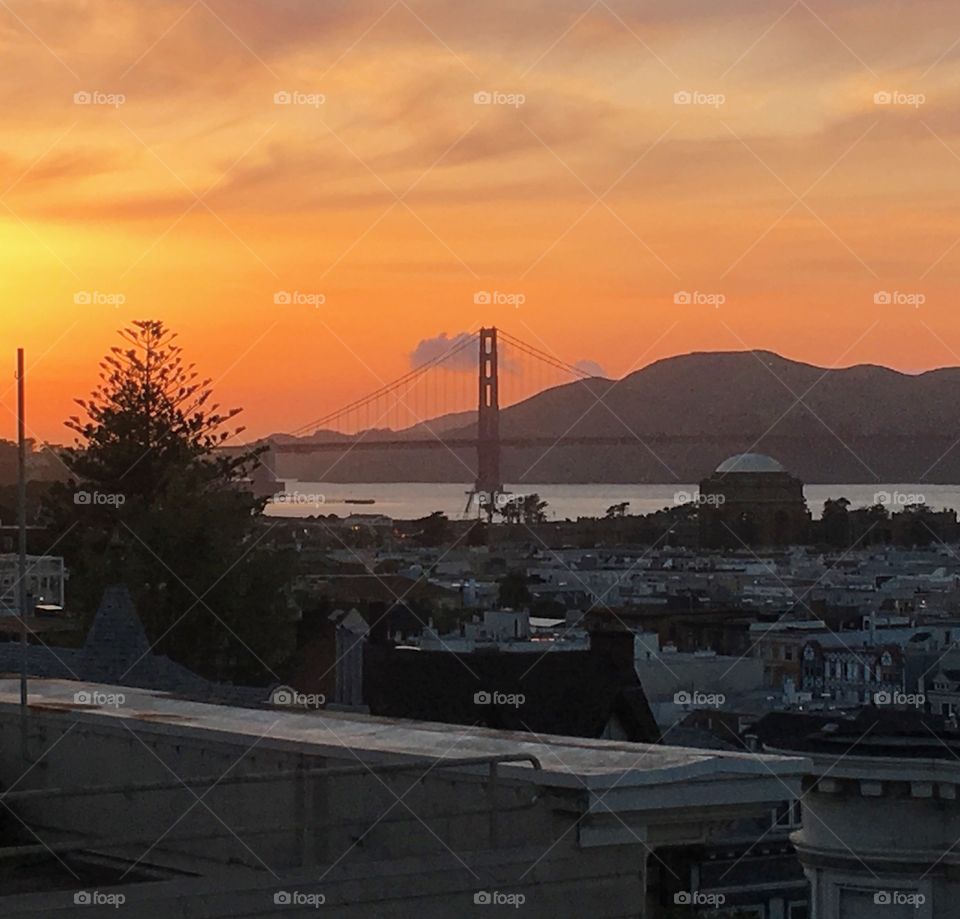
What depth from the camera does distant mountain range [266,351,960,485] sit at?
80438mm

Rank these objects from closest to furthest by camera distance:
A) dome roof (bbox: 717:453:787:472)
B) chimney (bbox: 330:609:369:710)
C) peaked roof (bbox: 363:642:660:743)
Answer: peaked roof (bbox: 363:642:660:743), chimney (bbox: 330:609:369:710), dome roof (bbox: 717:453:787:472)

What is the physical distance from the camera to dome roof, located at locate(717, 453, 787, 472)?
252 feet

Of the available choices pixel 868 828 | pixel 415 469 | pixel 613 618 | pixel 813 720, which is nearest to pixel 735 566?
pixel 613 618

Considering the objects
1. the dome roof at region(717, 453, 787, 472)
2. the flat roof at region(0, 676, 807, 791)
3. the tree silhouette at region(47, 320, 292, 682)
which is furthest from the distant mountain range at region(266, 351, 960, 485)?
the flat roof at region(0, 676, 807, 791)

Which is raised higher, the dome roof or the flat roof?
the dome roof

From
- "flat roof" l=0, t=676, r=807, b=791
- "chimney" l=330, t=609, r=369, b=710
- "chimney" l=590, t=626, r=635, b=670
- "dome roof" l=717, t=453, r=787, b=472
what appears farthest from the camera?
"dome roof" l=717, t=453, r=787, b=472

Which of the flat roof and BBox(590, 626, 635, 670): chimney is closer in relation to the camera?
the flat roof

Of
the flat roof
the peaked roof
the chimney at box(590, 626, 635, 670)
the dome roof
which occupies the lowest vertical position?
the peaked roof

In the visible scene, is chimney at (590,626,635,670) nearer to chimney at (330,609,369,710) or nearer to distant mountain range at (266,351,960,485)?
chimney at (330,609,369,710)

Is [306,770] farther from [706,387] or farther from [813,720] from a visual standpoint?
[706,387]

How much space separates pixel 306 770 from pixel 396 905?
23.0 inches

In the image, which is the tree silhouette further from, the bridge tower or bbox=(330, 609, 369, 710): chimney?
the bridge tower

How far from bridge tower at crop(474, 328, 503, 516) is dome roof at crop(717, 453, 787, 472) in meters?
8.97

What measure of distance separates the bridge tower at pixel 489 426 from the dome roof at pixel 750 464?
353 inches
